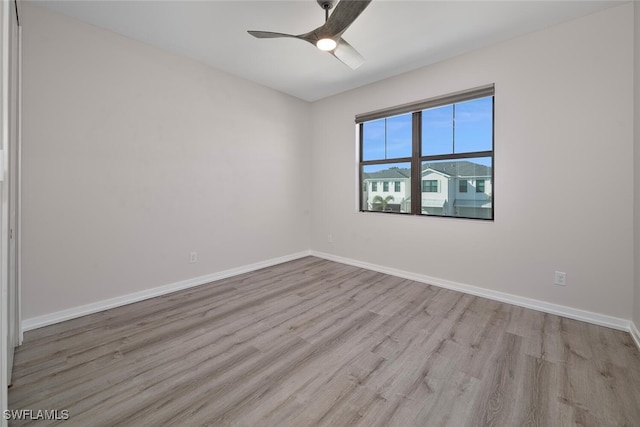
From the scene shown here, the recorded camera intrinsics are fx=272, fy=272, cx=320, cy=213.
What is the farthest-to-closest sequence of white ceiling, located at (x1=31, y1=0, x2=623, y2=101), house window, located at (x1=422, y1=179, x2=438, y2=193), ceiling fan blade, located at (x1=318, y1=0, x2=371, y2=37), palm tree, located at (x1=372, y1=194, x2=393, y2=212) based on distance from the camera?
palm tree, located at (x1=372, y1=194, x2=393, y2=212), house window, located at (x1=422, y1=179, x2=438, y2=193), white ceiling, located at (x1=31, y1=0, x2=623, y2=101), ceiling fan blade, located at (x1=318, y1=0, x2=371, y2=37)

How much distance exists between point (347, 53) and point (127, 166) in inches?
92.9

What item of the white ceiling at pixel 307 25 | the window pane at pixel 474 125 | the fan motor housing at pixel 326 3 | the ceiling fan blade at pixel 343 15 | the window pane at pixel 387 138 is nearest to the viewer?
the ceiling fan blade at pixel 343 15

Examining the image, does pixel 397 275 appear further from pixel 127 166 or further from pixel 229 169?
pixel 127 166

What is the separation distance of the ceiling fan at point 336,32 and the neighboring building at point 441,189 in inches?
66.0

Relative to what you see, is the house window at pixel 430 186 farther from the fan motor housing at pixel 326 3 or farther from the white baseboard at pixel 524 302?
the fan motor housing at pixel 326 3

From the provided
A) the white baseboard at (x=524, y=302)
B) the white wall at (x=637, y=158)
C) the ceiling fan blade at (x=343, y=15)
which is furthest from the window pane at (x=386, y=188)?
the ceiling fan blade at (x=343, y=15)

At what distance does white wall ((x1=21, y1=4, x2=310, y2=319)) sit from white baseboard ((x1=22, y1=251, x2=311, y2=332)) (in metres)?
0.05

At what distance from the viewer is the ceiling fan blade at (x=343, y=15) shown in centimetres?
167

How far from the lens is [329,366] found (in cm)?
179

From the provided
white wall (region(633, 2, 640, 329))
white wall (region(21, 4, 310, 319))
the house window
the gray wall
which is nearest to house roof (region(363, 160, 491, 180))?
the house window

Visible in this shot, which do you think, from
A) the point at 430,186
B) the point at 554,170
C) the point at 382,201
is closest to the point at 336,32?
the point at 430,186

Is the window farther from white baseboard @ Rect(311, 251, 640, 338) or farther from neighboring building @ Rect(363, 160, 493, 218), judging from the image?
white baseboard @ Rect(311, 251, 640, 338)

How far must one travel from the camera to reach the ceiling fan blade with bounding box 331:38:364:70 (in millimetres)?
2252

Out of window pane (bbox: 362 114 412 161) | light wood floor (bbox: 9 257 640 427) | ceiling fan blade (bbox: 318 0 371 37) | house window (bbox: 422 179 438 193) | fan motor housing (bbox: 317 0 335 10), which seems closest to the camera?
light wood floor (bbox: 9 257 640 427)
